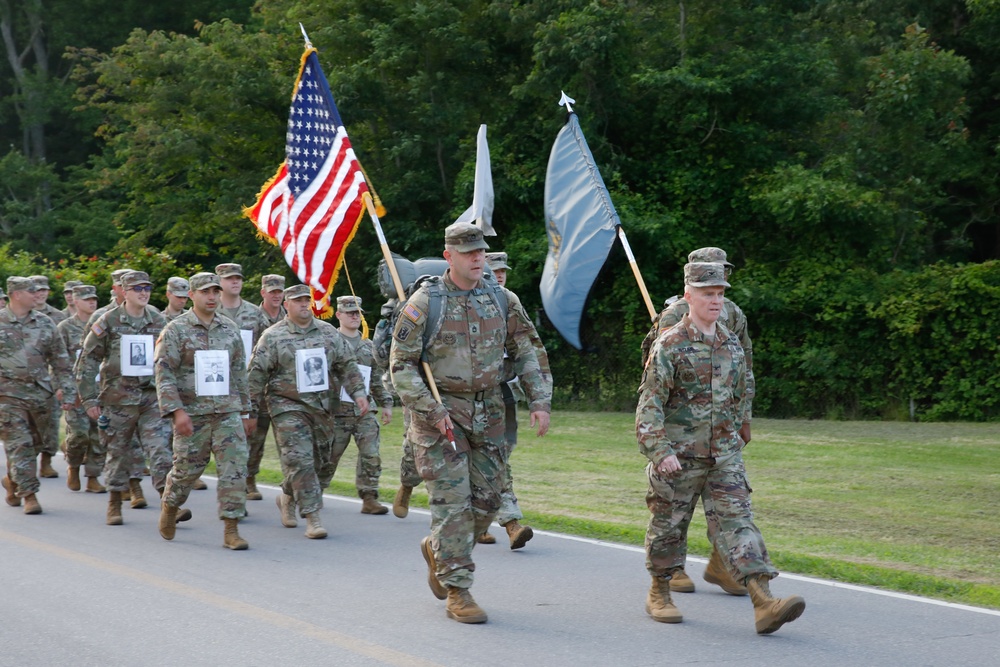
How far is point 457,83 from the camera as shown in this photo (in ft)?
96.2

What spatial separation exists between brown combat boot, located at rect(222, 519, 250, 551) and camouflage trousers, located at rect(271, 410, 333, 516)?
2.36ft

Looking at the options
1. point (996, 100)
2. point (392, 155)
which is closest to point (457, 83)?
point (392, 155)

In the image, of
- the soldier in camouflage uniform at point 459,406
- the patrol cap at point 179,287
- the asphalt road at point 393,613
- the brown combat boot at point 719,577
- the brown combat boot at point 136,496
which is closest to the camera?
the asphalt road at point 393,613

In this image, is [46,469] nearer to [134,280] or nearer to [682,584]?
[134,280]

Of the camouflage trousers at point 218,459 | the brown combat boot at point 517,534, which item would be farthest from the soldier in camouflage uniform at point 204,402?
the brown combat boot at point 517,534

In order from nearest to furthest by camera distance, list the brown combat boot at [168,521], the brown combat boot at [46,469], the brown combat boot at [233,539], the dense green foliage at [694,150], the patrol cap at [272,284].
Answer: the brown combat boot at [233,539], the brown combat boot at [168,521], the patrol cap at [272,284], the brown combat boot at [46,469], the dense green foliage at [694,150]

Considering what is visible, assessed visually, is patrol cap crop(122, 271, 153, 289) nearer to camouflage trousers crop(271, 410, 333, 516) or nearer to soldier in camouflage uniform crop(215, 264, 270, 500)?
soldier in camouflage uniform crop(215, 264, 270, 500)

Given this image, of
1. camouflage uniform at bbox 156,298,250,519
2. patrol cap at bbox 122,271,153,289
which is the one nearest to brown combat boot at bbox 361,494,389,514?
camouflage uniform at bbox 156,298,250,519

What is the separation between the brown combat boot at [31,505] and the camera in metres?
12.6

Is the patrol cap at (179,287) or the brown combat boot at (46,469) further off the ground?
the patrol cap at (179,287)

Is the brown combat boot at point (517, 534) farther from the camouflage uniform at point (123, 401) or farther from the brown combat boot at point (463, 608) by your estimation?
the camouflage uniform at point (123, 401)

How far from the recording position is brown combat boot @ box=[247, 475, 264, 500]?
44.1ft

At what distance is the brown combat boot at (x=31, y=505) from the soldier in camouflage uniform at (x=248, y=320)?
6.73ft

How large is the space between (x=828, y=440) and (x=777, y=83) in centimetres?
945
